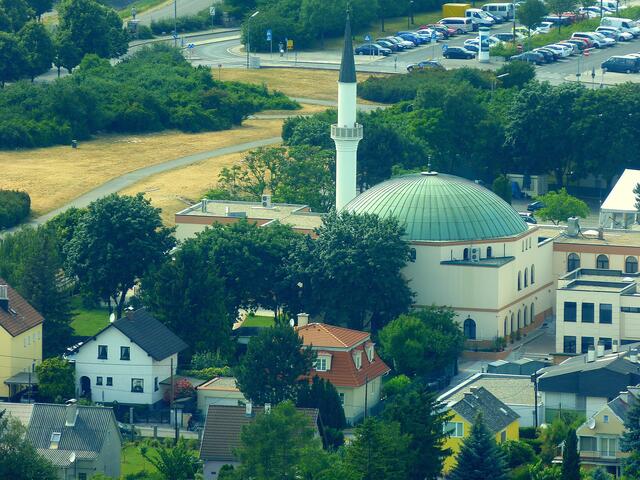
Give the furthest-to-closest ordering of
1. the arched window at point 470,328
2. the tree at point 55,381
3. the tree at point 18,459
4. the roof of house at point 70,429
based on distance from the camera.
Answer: the arched window at point 470,328
the tree at point 55,381
the roof of house at point 70,429
the tree at point 18,459

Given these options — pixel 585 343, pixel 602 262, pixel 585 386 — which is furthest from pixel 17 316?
pixel 602 262

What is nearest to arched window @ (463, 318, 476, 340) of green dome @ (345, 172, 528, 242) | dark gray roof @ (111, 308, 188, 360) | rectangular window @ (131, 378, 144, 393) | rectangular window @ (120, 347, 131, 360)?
green dome @ (345, 172, 528, 242)

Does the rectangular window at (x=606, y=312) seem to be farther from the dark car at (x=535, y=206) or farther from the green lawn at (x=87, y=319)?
the dark car at (x=535, y=206)

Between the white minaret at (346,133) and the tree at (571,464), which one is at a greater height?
the white minaret at (346,133)

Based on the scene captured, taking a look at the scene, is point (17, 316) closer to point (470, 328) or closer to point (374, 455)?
point (470, 328)

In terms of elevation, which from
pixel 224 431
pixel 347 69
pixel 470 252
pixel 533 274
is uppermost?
pixel 347 69

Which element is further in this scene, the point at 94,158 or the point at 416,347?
the point at 94,158

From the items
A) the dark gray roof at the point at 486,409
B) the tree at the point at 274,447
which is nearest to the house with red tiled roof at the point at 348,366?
the dark gray roof at the point at 486,409
